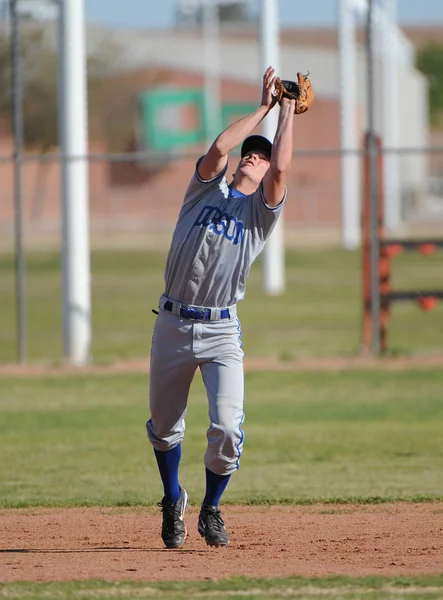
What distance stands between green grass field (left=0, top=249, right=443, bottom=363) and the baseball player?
9279 millimetres

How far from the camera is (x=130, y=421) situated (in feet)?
38.0

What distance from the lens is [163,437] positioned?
6594 millimetres

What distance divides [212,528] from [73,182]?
31.1ft

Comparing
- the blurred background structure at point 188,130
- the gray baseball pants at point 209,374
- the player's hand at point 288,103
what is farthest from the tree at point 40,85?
the gray baseball pants at point 209,374

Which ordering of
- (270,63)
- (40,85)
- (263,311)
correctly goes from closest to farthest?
1. (263,311)
2. (270,63)
3. (40,85)

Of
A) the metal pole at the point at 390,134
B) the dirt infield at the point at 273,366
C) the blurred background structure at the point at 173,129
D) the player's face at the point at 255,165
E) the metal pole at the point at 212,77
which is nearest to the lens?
the player's face at the point at 255,165

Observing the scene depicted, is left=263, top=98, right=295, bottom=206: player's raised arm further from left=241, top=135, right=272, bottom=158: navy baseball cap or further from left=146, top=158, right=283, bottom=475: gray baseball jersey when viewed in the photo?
left=241, top=135, right=272, bottom=158: navy baseball cap

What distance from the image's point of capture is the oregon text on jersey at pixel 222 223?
20.6ft

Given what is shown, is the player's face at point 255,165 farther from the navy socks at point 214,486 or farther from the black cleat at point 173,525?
the black cleat at point 173,525

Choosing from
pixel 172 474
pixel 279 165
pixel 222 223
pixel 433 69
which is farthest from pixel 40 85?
pixel 433 69

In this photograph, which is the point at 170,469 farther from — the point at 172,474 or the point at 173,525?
the point at 173,525

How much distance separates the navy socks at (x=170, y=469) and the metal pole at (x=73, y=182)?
29.0 feet

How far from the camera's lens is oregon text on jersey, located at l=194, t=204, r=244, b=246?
6285 millimetres

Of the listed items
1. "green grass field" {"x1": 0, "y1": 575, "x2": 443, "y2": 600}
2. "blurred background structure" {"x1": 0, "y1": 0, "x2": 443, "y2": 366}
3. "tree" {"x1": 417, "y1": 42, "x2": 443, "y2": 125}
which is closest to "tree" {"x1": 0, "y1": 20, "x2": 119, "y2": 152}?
"blurred background structure" {"x1": 0, "y1": 0, "x2": 443, "y2": 366}
